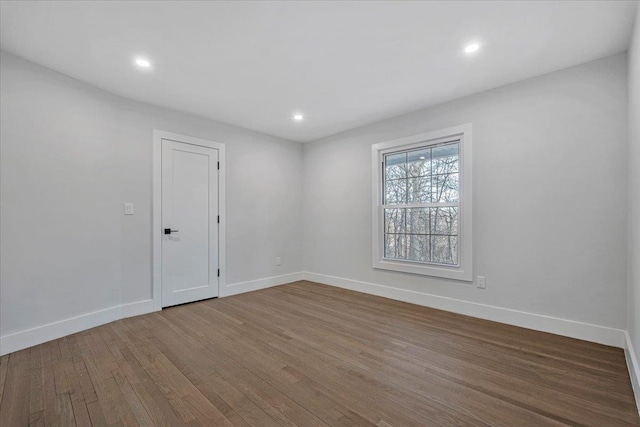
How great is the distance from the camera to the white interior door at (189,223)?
3684mm

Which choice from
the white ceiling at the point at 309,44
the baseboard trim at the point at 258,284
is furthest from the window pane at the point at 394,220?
the baseboard trim at the point at 258,284

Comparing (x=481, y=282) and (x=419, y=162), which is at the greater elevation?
(x=419, y=162)

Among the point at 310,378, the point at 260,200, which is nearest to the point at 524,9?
the point at 310,378

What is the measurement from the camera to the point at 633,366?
1.91 meters

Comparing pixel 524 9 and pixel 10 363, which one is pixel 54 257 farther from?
pixel 524 9

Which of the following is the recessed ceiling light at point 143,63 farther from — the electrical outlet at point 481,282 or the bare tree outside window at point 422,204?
the electrical outlet at point 481,282

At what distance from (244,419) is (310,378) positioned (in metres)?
0.54

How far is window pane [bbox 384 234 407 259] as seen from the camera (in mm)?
4027

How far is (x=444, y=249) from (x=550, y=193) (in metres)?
1.22

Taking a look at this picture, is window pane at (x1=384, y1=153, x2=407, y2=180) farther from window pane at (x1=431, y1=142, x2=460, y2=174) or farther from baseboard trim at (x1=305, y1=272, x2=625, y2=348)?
baseboard trim at (x1=305, y1=272, x2=625, y2=348)

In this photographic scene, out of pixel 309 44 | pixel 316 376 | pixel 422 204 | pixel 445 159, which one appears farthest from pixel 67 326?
pixel 445 159

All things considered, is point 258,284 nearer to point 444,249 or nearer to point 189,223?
point 189,223

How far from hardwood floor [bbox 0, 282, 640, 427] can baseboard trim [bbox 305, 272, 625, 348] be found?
11 cm

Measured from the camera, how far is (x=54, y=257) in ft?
9.10
